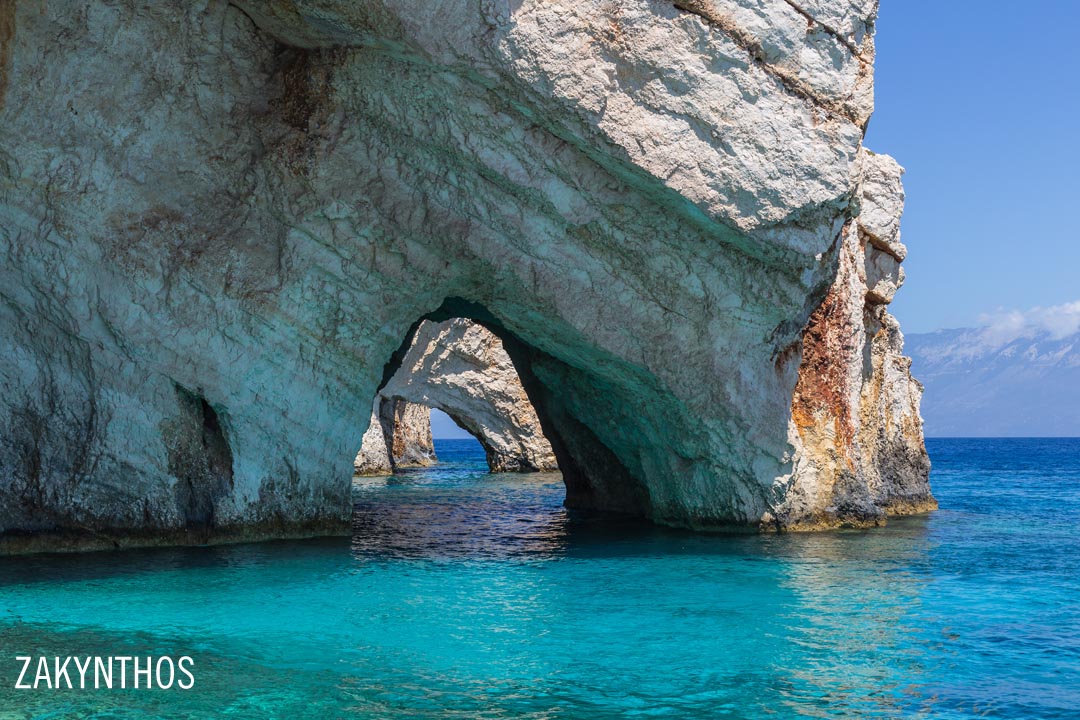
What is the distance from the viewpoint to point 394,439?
5112 cm

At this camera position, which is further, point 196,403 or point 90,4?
point 196,403

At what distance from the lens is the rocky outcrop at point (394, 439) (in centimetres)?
4353

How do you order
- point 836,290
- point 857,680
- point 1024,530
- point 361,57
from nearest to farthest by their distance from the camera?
point 857,680
point 361,57
point 836,290
point 1024,530

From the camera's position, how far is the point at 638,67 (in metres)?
14.5

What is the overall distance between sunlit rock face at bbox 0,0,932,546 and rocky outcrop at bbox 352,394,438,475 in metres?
25.1

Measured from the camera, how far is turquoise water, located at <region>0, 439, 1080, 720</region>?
8352 millimetres

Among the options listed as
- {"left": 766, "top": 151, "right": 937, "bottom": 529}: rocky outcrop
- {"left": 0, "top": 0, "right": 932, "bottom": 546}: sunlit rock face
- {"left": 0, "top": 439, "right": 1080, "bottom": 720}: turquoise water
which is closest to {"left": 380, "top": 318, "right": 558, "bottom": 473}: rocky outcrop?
{"left": 766, "top": 151, "right": 937, "bottom": 529}: rocky outcrop

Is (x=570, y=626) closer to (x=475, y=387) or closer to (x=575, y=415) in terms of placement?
(x=575, y=415)

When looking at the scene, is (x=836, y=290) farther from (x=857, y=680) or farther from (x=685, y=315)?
(x=857, y=680)

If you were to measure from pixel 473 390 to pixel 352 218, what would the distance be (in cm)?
2572

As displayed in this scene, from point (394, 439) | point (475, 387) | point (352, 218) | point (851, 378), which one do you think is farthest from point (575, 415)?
point (394, 439)

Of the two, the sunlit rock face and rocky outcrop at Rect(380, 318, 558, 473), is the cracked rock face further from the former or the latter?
the sunlit rock face

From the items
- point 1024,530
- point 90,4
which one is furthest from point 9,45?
point 1024,530

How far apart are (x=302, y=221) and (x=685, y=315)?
6328 mm
